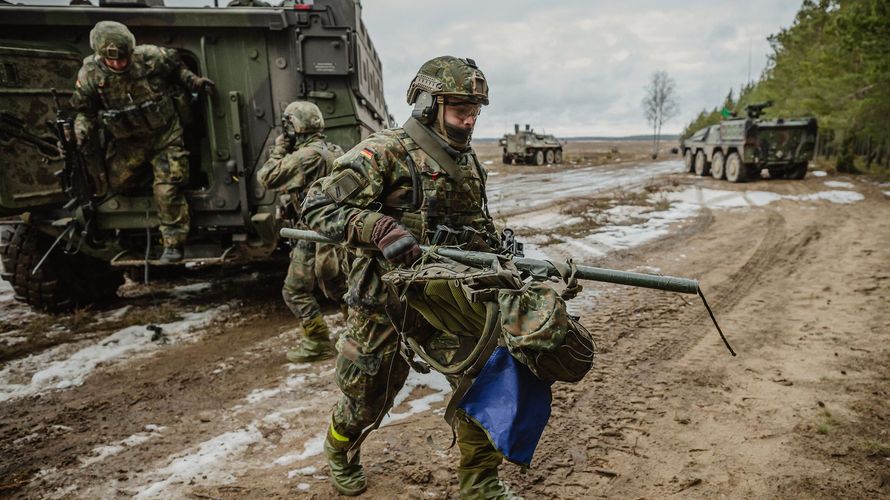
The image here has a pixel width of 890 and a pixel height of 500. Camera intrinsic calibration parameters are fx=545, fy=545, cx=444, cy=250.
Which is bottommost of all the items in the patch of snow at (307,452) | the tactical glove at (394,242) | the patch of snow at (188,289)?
the patch of snow at (307,452)

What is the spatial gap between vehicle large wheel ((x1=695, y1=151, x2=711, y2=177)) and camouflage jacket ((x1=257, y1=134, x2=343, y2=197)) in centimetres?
1752

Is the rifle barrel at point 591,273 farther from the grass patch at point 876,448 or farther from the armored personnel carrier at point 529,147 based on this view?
the armored personnel carrier at point 529,147

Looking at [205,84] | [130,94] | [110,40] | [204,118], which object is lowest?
[204,118]

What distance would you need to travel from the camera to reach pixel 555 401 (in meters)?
3.54

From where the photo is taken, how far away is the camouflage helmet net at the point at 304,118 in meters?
4.59

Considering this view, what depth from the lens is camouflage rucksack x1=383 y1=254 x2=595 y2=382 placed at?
1.79 meters

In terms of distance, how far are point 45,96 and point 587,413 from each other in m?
5.35

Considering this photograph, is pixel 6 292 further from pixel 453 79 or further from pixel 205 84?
pixel 453 79

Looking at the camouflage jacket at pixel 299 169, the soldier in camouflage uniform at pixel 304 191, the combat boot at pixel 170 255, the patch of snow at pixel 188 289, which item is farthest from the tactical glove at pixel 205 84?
the patch of snow at pixel 188 289

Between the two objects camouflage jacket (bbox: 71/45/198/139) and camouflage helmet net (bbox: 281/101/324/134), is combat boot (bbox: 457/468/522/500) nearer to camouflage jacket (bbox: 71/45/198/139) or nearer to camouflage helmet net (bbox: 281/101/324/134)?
camouflage helmet net (bbox: 281/101/324/134)

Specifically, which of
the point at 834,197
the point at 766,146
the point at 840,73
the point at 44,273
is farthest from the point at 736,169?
the point at 44,273

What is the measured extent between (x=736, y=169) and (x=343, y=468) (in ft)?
55.4

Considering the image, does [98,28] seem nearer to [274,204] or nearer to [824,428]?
[274,204]

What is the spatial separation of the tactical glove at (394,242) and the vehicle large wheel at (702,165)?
19147mm
